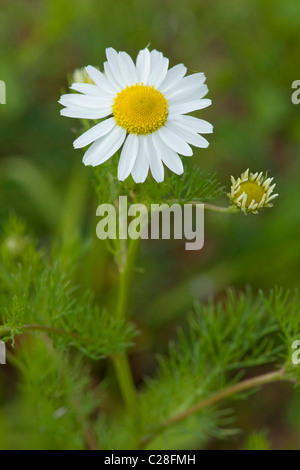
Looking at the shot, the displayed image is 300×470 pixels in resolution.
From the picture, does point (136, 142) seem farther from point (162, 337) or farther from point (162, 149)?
point (162, 337)

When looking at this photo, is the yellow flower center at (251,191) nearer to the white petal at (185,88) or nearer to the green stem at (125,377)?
the white petal at (185,88)

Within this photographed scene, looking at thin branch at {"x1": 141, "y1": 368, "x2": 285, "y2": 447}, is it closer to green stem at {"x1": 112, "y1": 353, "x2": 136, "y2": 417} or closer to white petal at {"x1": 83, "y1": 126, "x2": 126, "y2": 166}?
green stem at {"x1": 112, "y1": 353, "x2": 136, "y2": 417}

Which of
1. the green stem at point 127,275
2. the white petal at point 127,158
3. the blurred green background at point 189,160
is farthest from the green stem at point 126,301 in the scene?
the blurred green background at point 189,160

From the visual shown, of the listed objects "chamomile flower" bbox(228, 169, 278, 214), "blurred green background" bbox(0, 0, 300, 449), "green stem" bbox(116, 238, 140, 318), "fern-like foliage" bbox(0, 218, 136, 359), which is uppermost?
"blurred green background" bbox(0, 0, 300, 449)

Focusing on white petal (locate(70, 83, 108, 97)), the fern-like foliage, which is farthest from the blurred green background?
white petal (locate(70, 83, 108, 97))

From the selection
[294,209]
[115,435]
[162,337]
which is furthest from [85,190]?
[115,435]

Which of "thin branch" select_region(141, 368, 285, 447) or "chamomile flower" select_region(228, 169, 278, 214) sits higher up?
"chamomile flower" select_region(228, 169, 278, 214)

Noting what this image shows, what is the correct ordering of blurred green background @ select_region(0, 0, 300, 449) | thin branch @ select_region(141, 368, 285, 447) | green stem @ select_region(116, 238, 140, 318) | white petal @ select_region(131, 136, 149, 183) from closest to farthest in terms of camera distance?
white petal @ select_region(131, 136, 149, 183) < green stem @ select_region(116, 238, 140, 318) < thin branch @ select_region(141, 368, 285, 447) < blurred green background @ select_region(0, 0, 300, 449)

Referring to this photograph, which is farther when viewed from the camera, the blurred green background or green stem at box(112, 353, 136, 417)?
the blurred green background
